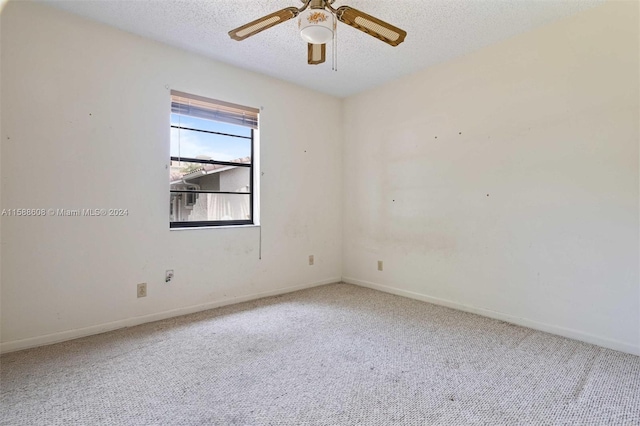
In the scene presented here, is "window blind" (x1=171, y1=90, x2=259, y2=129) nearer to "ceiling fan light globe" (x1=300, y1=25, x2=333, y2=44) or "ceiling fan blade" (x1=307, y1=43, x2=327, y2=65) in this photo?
"ceiling fan blade" (x1=307, y1=43, x2=327, y2=65)

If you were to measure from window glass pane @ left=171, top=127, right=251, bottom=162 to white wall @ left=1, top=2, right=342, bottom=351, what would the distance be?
0.59 ft

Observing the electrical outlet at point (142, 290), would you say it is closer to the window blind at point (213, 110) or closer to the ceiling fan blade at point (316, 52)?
the window blind at point (213, 110)

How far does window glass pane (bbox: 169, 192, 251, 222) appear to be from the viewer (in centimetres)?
312

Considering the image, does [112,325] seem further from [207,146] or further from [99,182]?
[207,146]

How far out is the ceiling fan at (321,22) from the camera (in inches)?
71.9

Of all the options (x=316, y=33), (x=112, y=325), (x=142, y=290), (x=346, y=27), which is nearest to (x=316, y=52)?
(x=316, y=33)

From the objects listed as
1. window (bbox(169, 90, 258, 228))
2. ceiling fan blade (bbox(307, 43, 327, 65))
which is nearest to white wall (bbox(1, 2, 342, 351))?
window (bbox(169, 90, 258, 228))

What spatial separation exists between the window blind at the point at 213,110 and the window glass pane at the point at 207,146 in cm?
18

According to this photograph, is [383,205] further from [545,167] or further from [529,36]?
[529,36]

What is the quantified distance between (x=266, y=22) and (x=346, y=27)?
2.92 ft

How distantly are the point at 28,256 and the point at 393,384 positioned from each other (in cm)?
262

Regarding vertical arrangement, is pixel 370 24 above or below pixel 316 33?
above

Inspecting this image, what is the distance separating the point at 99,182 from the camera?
259 centimetres

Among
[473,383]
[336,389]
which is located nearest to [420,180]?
[473,383]
